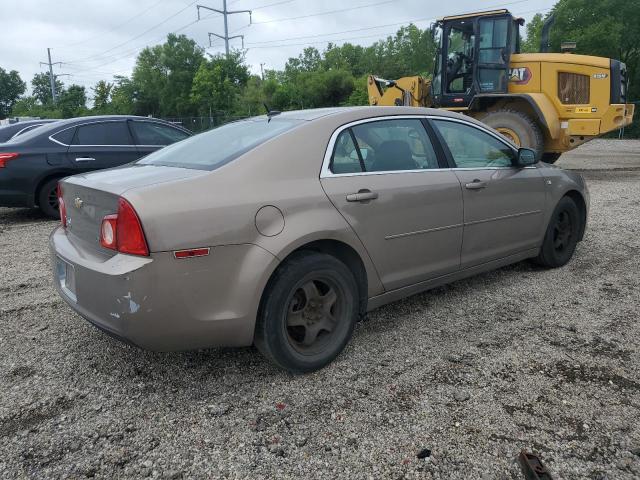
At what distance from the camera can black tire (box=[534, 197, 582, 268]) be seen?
15.6ft

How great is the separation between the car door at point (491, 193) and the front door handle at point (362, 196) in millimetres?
934

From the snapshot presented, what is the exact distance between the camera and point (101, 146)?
7734mm

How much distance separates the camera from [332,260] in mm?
2980

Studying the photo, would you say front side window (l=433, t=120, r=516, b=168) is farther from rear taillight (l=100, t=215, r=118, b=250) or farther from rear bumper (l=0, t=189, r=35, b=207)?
rear bumper (l=0, t=189, r=35, b=207)

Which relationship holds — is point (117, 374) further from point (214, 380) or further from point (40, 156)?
point (40, 156)

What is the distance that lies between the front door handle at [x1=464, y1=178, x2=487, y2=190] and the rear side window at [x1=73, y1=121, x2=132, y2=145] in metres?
5.94

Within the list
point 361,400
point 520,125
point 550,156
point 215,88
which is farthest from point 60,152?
point 215,88

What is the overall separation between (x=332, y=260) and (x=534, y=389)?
4.31 ft

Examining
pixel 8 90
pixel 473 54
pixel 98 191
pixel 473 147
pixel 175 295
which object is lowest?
pixel 175 295

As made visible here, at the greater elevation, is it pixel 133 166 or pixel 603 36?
pixel 603 36

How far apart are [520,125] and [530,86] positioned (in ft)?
2.78

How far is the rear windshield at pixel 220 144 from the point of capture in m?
3.00

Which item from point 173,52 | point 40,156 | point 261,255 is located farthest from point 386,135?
point 173,52

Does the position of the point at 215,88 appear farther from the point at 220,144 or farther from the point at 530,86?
the point at 220,144
